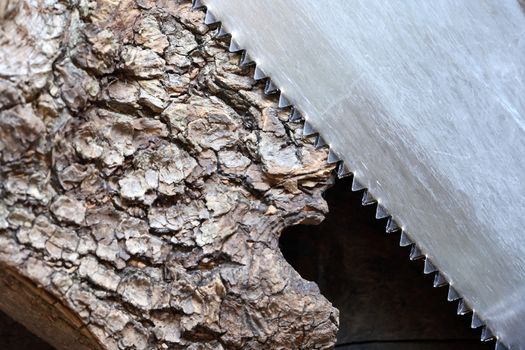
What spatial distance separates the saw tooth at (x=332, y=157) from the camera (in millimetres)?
1535

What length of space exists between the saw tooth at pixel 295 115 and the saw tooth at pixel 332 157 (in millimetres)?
87

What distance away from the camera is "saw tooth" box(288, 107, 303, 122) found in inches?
60.4

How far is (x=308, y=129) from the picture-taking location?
1540 mm

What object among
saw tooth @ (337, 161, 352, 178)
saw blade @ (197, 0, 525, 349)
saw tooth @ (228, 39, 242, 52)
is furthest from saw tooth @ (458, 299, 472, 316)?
saw tooth @ (228, 39, 242, 52)

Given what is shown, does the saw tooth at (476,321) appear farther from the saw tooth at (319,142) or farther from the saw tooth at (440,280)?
the saw tooth at (319,142)

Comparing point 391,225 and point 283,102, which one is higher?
point 283,102

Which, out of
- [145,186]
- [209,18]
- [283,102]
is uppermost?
[209,18]


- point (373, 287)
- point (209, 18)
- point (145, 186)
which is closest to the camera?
point (145, 186)

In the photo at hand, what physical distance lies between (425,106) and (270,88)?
12.0 inches

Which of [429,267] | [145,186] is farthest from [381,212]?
[145,186]

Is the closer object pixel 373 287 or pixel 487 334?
pixel 487 334

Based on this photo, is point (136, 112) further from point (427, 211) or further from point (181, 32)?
point (427, 211)

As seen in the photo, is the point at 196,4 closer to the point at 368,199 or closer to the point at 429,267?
the point at 368,199

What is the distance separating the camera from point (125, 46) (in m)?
1.47
